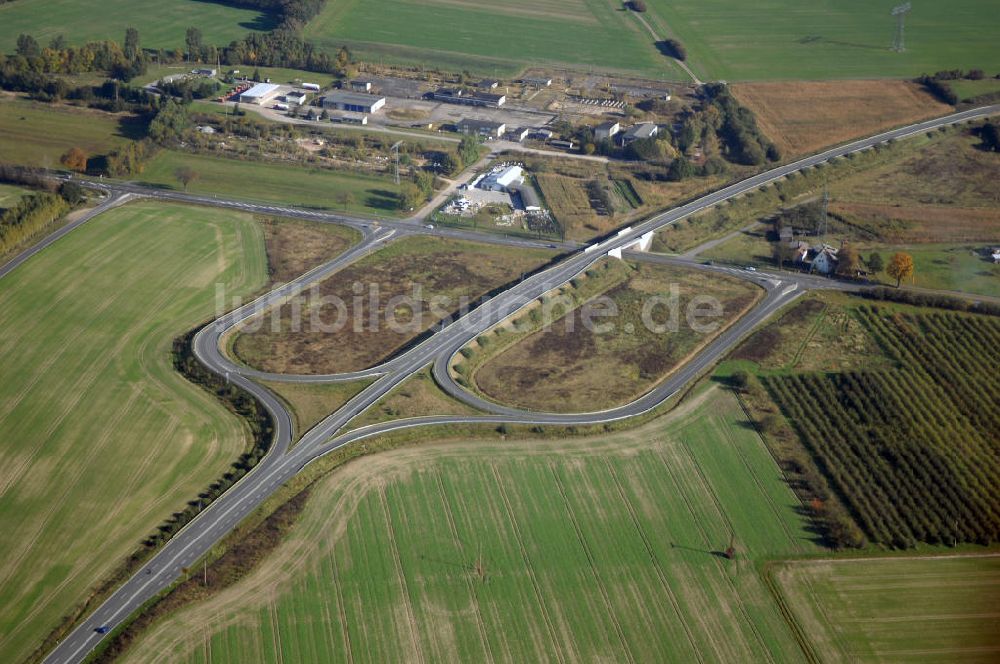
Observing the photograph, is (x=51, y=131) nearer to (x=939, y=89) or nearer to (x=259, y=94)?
(x=259, y=94)

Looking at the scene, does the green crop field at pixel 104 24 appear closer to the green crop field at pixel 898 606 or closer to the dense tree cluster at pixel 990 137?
the dense tree cluster at pixel 990 137

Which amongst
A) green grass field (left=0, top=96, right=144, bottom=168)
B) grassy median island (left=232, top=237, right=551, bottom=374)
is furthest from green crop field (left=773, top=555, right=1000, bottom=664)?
green grass field (left=0, top=96, right=144, bottom=168)

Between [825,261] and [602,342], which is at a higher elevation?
[825,261]

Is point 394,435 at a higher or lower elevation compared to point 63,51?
lower

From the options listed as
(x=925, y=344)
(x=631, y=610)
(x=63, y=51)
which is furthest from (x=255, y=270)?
(x=63, y=51)

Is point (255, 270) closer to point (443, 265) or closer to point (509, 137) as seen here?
point (443, 265)

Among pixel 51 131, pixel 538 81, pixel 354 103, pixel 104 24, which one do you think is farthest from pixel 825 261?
pixel 104 24

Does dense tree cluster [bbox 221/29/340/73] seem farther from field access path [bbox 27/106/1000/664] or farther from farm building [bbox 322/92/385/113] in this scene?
field access path [bbox 27/106/1000/664]
